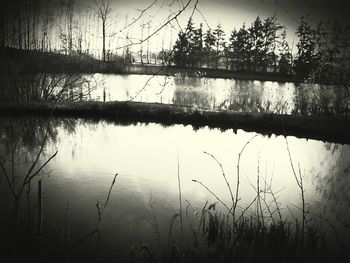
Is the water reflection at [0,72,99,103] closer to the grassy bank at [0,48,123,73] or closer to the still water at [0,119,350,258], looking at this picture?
the grassy bank at [0,48,123,73]

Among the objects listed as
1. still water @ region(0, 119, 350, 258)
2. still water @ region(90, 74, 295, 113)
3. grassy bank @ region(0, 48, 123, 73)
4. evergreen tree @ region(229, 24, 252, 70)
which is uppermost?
evergreen tree @ region(229, 24, 252, 70)

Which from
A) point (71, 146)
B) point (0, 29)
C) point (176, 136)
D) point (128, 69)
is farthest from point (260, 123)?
point (0, 29)

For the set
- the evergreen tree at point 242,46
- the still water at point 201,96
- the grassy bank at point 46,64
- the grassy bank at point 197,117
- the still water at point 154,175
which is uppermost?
the evergreen tree at point 242,46

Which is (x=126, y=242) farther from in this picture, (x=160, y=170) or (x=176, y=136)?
(x=176, y=136)

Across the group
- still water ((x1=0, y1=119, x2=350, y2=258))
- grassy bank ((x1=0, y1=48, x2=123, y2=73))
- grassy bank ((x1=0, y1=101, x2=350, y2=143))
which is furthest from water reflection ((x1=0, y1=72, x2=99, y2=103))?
still water ((x1=0, y1=119, x2=350, y2=258))

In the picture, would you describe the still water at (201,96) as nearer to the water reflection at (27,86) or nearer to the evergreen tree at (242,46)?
the water reflection at (27,86)

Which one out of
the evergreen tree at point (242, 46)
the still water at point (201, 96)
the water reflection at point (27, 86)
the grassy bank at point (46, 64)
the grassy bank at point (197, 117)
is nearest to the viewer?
the grassy bank at point (197, 117)

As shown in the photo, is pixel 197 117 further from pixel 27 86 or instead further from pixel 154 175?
pixel 27 86

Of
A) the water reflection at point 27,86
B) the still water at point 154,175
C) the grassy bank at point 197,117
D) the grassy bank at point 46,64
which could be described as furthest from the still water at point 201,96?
the still water at point 154,175

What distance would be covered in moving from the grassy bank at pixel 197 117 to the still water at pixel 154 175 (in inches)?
35.9

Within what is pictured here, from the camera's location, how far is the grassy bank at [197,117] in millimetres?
15633

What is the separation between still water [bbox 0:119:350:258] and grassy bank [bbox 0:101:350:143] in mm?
911

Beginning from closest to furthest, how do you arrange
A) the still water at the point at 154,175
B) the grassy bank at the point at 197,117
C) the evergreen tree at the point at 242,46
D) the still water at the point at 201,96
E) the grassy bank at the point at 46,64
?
1. the still water at the point at 154,175
2. the grassy bank at the point at 197,117
3. the grassy bank at the point at 46,64
4. the still water at the point at 201,96
5. the evergreen tree at the point at 242,46

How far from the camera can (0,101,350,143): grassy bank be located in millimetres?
15633
